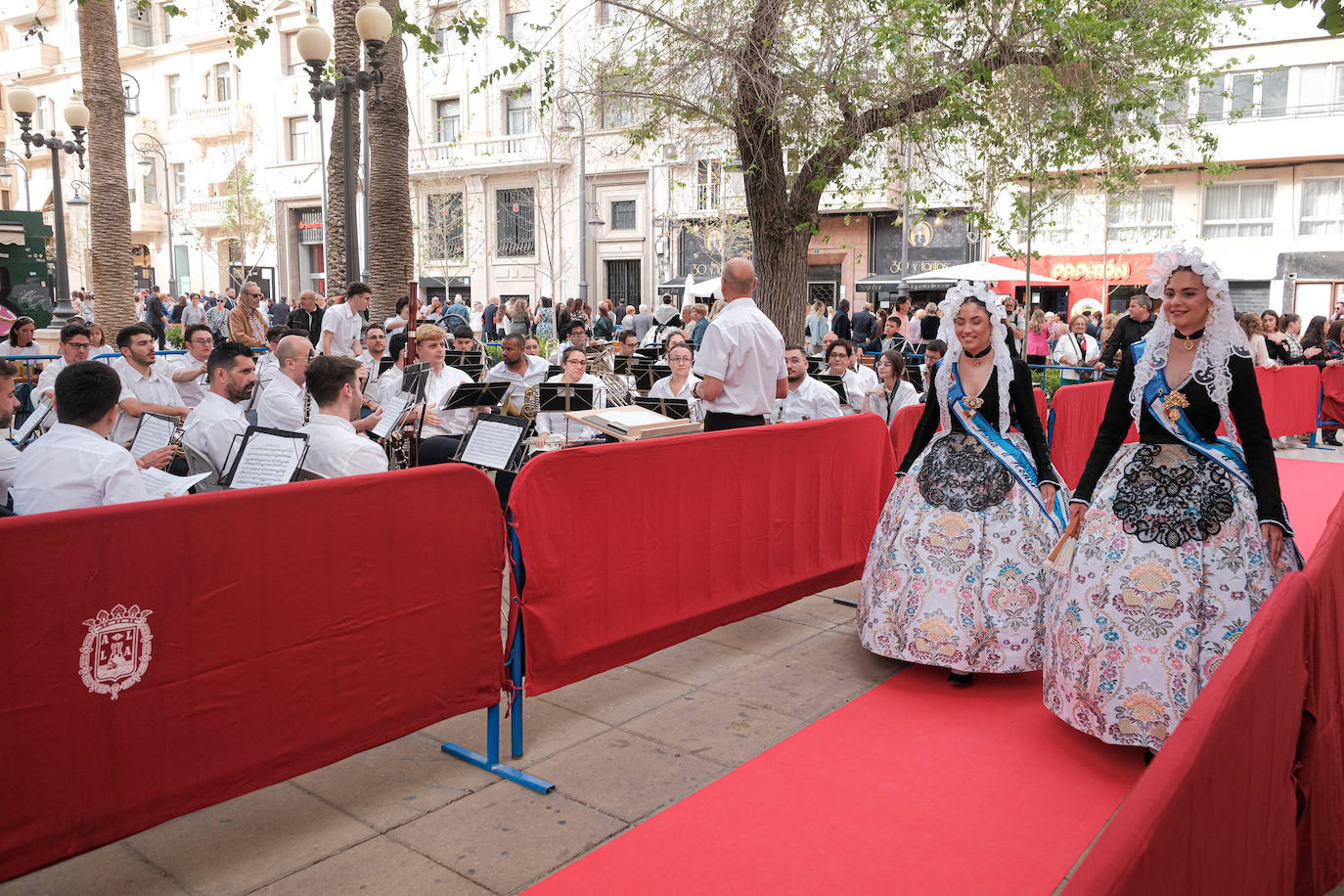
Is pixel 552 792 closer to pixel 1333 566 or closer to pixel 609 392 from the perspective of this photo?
pixel 1333 566

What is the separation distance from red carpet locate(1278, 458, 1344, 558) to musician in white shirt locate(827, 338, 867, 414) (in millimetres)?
3586

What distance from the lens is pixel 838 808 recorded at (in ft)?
12.5

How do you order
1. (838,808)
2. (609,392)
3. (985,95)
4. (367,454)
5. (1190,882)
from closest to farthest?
(1190,882) → (838,808) → (367,454) → (609,392) → (985,95)

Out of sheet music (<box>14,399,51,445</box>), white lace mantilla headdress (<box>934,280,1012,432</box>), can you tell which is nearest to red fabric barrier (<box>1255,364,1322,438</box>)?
white lace mantilla headdress (<box>934,280,1012,432</box>)

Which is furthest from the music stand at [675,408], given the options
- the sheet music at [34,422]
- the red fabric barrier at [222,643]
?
the sheet music at [34,422]

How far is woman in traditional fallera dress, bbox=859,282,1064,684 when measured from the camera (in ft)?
16.1

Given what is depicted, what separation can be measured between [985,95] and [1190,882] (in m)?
10.9

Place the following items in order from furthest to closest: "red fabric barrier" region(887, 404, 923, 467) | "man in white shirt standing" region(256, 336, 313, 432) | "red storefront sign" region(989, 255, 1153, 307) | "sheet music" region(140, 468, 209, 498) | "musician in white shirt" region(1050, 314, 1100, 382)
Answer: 1. "red storefront sign" region(989, 255, 1153, 307)
2. "musician in white shirt" region(1050, 314, 1100, 382)
3. "man in white shirt standing" region(256, 336, 313, 432)
4. "red fabric barrier" region(887, 404, 923, 467)
5. "sheet music" region(140, 468, 209, 498)

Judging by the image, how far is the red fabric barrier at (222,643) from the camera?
2.85 metres

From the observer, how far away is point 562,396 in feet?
25.6

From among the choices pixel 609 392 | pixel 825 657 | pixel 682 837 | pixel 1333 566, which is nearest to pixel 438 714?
pixel 682 837

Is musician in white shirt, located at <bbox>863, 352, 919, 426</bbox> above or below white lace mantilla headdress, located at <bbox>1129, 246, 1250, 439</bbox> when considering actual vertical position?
below

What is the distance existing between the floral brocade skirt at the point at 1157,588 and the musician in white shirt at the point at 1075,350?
12.6 meters

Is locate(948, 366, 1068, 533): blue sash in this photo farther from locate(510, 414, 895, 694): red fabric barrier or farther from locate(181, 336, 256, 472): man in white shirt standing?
locate(181, 336, 256, 472): man in white shirt standing
